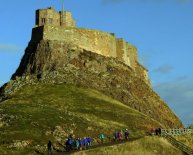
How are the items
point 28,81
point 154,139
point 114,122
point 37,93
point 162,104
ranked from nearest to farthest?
point 154,139 < point 114,122 < point 37,93 < point 28,81 < point 162,104

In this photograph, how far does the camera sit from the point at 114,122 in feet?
312

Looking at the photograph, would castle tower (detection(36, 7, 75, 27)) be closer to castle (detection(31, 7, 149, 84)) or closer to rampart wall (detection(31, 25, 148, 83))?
castle (detection(31, 7, 149, 84))

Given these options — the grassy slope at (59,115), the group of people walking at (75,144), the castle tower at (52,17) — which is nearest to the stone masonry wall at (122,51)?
the castle tower at (52,17)

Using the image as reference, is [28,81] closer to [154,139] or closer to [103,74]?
[103,74]

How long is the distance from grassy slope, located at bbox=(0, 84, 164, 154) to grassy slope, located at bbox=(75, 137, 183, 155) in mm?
9591

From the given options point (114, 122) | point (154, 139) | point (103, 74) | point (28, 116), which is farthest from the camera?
point (103, 74)

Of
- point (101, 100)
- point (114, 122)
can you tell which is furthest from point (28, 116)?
point (101, 100)

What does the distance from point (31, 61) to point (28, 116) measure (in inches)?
1754

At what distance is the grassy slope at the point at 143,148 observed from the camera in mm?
69188

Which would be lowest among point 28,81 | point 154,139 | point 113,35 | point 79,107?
point 154,139

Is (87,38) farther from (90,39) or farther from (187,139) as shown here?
(187,139)

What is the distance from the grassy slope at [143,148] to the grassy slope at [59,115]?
9.59 m

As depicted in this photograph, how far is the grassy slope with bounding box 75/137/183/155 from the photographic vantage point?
6919 cm

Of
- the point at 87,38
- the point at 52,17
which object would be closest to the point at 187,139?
the point at 87,38
